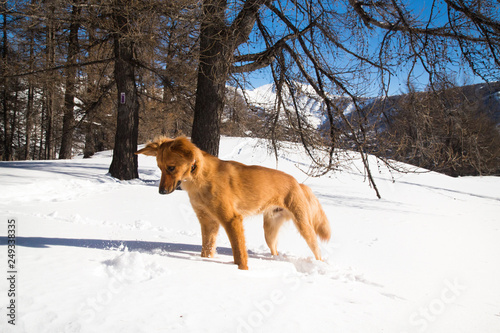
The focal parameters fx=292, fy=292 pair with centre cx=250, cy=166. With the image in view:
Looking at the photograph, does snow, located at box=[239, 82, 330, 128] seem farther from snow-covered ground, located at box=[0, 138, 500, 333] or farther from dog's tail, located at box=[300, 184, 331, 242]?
dog's tail, located at box=[300, 184, 331, 242]

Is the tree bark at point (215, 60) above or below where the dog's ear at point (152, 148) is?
above

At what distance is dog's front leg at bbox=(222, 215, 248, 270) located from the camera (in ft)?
11.1

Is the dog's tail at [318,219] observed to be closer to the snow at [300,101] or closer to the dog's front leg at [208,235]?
the dog's front leg at [208,235]

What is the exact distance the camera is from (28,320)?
65.5 inches

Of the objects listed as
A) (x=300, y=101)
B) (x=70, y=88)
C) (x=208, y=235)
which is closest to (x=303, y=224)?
(x=208, y=235)

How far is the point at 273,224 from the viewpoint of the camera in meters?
4.33

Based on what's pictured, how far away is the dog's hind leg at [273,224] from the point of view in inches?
169

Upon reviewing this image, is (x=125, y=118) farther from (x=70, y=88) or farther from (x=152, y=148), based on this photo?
(x=152, y=148)

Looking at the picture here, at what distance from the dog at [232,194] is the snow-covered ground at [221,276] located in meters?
0.31

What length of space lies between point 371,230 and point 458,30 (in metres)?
4.17

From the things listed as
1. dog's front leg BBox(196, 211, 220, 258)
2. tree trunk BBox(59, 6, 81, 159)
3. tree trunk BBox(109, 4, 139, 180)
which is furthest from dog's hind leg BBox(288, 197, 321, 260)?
tree trunk BBox(109, 4, 139, 180)

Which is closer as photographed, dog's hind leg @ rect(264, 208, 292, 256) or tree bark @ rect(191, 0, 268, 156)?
dog's hind leg @ rect(264, 208, 292, 256)

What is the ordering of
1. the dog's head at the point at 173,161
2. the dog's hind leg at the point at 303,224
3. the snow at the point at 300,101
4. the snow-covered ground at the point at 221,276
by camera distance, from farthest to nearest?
the snow at the point at 300,101 < the dog's hind leg at the point at 303,224 < the dog's head at the point at 173,161 < the snow-covered ground at the point at 221,276

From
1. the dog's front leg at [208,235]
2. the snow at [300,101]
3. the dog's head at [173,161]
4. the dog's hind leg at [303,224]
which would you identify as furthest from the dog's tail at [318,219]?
the snow at [300,101]
